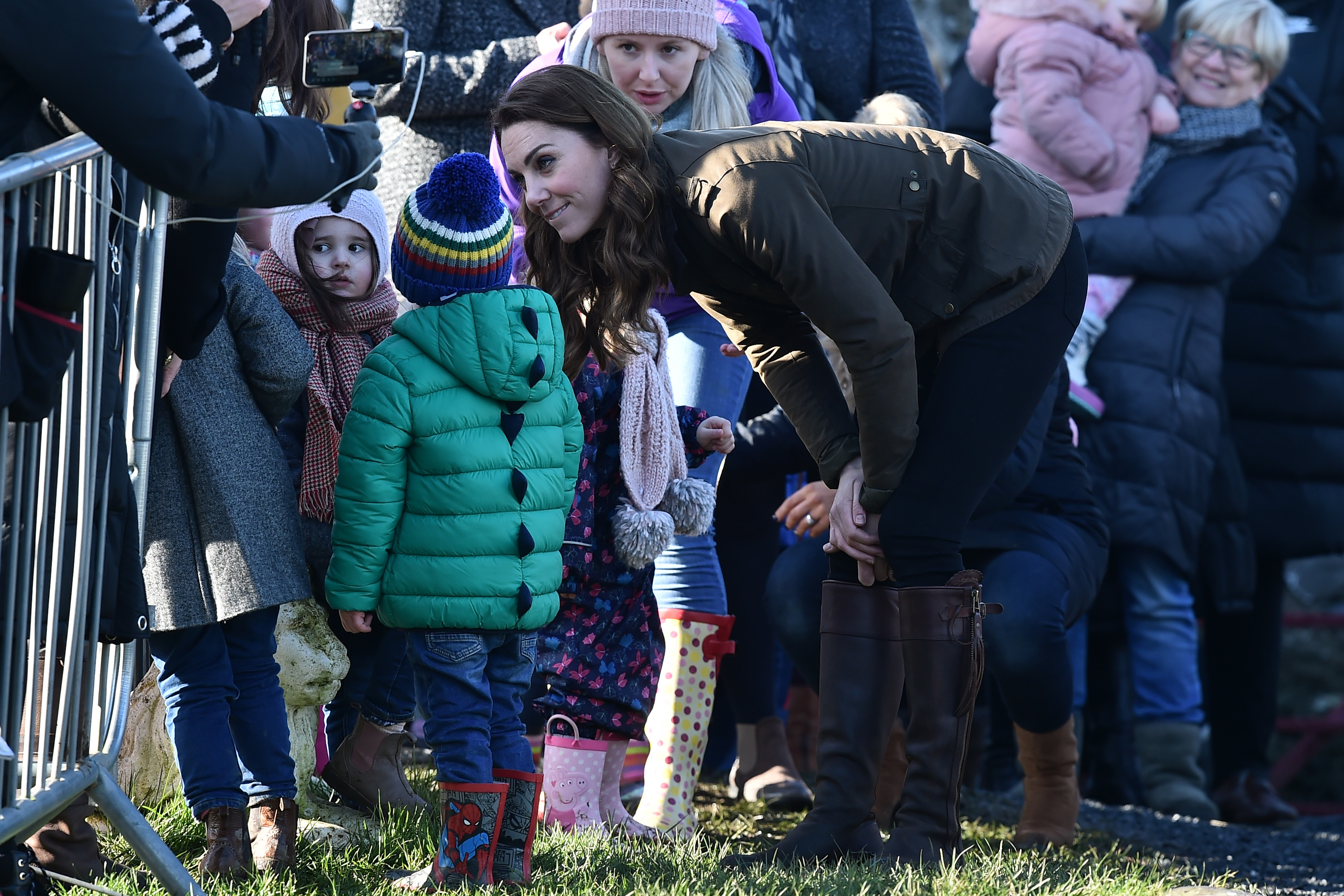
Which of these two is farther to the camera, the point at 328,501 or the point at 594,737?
the point at 594,737

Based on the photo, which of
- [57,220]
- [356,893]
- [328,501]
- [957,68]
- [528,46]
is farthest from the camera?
[957,68]

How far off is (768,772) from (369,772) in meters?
1.19

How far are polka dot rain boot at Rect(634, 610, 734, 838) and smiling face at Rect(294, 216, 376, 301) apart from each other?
107 cm

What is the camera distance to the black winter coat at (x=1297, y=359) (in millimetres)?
5773

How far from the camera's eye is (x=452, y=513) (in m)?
2.80

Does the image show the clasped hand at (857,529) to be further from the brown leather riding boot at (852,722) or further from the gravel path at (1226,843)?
the gravel path at (1226,843)

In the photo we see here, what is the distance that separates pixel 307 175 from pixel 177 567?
3.21 feet

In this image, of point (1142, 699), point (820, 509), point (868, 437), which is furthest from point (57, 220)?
point (1142, 699)

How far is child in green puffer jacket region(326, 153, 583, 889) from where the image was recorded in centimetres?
277

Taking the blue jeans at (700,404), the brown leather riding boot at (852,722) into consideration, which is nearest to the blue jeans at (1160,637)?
the blue jeans at (700,404)

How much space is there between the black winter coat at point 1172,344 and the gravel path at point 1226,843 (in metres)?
0.97

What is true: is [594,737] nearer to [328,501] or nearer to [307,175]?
[328,501]

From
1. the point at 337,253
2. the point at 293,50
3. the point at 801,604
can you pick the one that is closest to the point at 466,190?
the point at 293,50

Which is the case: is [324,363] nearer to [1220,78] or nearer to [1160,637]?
[1160,637]
